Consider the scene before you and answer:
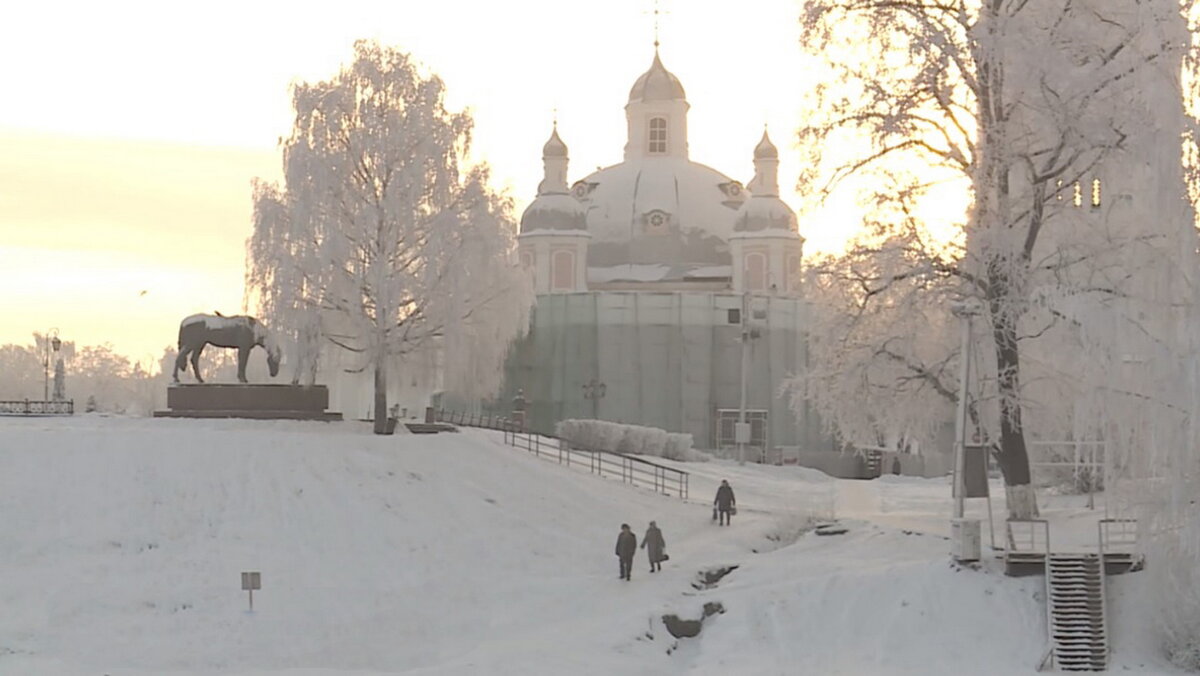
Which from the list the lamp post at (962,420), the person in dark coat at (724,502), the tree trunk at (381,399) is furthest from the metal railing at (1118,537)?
the tree trunk at (381,399)


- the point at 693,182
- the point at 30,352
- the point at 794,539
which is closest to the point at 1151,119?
the point at 794,539

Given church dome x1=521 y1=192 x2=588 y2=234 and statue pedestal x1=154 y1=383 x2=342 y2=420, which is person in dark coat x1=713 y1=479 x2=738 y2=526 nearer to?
statue pedestal x1=154 y1=383 x2=342 y2=420

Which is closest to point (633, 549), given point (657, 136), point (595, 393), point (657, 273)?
point (595, 393)

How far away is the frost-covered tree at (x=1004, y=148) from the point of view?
86.0 feet

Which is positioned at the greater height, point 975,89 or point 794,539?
point 975,89

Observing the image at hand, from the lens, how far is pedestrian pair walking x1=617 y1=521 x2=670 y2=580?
94.4ft

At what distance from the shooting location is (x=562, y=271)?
3371 inches

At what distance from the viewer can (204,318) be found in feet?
136

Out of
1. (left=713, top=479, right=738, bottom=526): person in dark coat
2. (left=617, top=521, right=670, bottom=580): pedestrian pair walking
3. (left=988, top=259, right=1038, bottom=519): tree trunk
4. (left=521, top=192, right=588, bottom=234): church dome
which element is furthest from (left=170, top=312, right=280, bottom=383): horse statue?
(left=521, top=192, right=588, bottom=234): church dome

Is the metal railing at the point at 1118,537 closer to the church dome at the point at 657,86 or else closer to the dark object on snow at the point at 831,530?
the dark object on snow at the point at 831,530

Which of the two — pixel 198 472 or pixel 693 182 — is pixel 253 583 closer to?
pixel 198 472

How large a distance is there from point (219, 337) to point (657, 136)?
61753mm

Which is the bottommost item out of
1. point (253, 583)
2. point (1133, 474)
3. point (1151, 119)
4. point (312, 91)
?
point (253, 583)

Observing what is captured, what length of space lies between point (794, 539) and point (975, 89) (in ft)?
32.8
